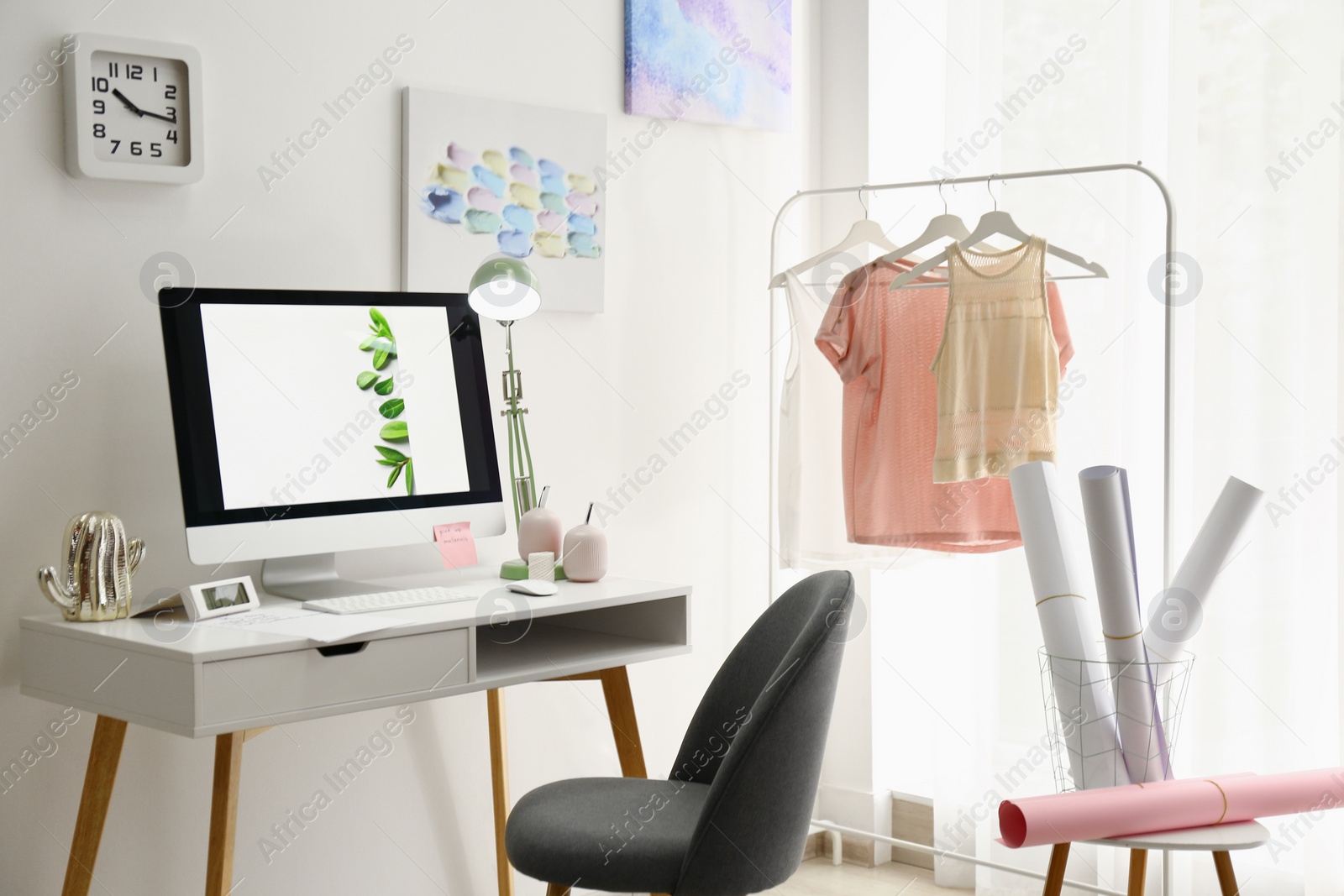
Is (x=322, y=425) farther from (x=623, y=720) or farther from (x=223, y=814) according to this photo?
(x=623, y=720)

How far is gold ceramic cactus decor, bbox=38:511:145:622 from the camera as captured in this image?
176 cm

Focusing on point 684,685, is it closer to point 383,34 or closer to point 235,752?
point 235,752

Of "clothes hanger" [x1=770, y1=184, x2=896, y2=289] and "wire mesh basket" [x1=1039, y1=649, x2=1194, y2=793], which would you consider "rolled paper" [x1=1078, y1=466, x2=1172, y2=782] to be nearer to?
"wire mesh basket" [x1=1039, y1=649, x2=1194, y2=793]

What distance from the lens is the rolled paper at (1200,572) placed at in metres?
1.64

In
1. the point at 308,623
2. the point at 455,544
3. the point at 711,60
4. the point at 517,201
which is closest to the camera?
the point at 308,623

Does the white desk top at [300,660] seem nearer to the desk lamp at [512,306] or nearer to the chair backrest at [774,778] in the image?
the desk lamp at [512,306]

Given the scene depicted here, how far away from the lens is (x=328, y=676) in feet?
5.55

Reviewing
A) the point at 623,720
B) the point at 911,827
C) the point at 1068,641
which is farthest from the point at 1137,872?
the point at 911,827

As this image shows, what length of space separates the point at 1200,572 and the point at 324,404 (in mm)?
1341

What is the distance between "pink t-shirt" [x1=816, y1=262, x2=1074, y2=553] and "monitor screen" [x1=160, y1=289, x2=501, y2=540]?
805 millimetres

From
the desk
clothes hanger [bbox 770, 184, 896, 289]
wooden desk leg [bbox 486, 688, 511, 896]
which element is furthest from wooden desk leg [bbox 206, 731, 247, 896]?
clothes hanger [bbox 770, 184, 896, 289]

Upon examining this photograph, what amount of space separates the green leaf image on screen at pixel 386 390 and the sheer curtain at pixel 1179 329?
135 cm

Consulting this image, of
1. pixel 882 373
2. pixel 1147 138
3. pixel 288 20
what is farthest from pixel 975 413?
pixel 288 20

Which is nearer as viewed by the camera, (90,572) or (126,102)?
(90,572)
